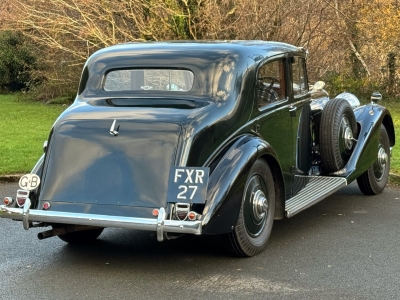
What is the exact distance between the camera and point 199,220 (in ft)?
17.0

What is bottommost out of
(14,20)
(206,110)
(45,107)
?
(45,107)

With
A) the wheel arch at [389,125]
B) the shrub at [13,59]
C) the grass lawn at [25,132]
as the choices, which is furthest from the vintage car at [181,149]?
the shrub at [13,59]

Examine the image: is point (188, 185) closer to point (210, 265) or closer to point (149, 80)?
point (210, 265)

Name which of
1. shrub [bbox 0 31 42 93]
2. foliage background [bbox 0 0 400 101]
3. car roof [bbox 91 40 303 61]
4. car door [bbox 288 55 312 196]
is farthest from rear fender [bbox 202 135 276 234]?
shrub [bbox 0 31 42 93]

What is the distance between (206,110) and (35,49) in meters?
21.9

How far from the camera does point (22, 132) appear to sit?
15.5 meters

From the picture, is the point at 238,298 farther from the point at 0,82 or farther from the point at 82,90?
the point at 0,82

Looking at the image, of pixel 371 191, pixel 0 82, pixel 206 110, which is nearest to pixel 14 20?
pixel 0 82

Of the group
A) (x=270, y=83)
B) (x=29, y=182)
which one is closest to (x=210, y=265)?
(x=29, y=182)

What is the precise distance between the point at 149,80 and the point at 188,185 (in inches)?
58.2

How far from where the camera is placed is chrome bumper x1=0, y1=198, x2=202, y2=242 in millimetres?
5102

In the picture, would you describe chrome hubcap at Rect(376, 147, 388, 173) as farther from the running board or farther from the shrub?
the shrub

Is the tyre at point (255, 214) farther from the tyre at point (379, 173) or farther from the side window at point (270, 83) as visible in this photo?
the tyre at point (379, 173)

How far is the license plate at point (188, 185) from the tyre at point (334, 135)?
7.73ft
